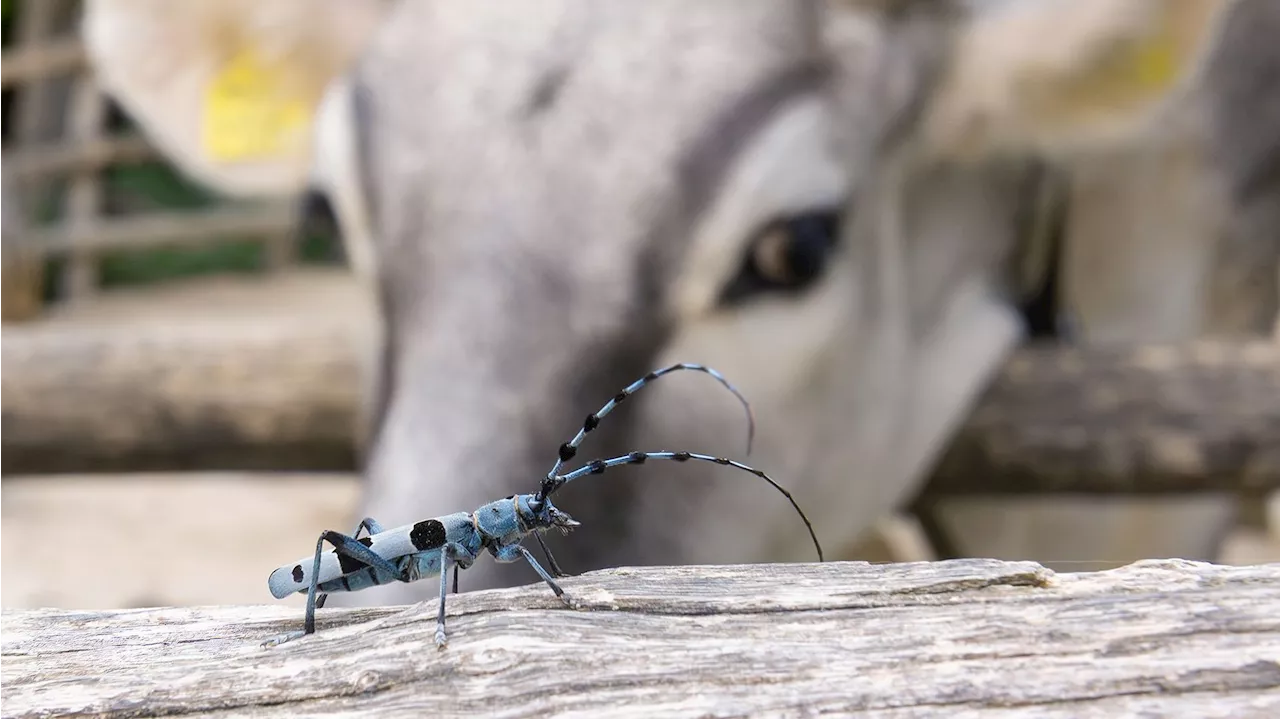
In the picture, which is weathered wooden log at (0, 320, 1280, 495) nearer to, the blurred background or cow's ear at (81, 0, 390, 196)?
the blurred background

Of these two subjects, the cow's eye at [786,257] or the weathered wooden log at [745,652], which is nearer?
the weathered wooden log at [745,652]

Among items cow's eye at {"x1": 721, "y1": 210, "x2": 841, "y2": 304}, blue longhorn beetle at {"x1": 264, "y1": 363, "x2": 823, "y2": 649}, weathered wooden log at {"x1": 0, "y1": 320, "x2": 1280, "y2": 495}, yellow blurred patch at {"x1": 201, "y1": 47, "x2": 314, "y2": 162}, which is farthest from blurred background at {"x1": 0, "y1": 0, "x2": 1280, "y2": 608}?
cow's eye at {"x1": 721, "y1": 210, "x2": 841, "y2": 304}

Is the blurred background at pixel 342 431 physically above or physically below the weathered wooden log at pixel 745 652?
above

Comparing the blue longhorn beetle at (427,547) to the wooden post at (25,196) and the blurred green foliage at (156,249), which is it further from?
the blurred green foliage at (156,249)

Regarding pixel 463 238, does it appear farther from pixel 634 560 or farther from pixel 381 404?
pixel 634 560

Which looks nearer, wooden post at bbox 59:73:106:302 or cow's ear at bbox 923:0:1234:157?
cow's ear at bbox 923:0:1234:157

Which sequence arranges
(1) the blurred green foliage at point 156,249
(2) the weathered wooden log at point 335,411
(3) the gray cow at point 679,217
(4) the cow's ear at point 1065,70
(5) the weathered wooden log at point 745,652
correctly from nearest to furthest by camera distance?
(5) the weathered wooden log at point 745,652, (3) the gray cow at point 679,217, (4) the cow's ear at point 1065,70, (2) the weathered wooden log at point 335,411, (1) the blurred green foliage at point 156,249

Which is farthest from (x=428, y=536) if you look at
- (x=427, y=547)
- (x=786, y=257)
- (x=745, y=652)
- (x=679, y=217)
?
(x=786, y=257)

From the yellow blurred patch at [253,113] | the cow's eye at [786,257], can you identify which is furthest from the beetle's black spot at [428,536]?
the yellow blurred patch at [253,113]
